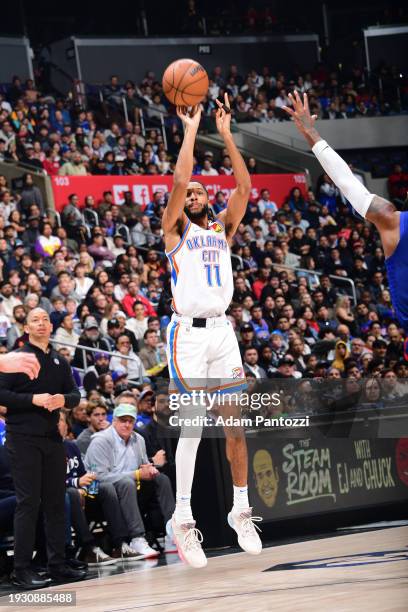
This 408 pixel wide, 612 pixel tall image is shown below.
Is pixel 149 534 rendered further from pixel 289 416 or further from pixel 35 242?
pixel 35 242

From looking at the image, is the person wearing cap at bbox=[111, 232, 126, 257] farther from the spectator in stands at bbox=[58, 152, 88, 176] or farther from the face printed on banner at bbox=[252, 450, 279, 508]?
the face printed on banner at bbox=[252, 450, 279, 508]

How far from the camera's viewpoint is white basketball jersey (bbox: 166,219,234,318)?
6473 mm

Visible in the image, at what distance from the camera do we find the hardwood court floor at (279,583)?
5.00m

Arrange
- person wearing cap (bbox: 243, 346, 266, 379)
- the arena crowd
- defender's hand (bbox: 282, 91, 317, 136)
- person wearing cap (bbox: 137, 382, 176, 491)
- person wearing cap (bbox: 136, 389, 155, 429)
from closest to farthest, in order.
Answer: defender's hand (bbox: 282, 91, 317, 136) < person wearing cap (bbox: 137, 382, 176, 491) < the arena crowd < person wearing cap (bbox: 136, 389, 155, 429) < person wearing cap (bbox: 243, 346, 266, 379)

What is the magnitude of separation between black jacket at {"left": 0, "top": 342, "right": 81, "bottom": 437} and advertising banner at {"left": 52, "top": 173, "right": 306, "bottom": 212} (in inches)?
422

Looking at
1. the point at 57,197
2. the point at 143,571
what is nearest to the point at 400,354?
the point at 57,197

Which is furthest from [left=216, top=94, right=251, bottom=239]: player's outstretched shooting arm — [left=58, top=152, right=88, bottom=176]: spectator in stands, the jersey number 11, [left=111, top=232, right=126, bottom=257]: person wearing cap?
[left=58, top=152, right=88, bottom=176]: spectator in stands

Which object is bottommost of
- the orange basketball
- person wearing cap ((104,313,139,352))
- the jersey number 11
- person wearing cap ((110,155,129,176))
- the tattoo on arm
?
person wearing cap ((104,313,139,352))

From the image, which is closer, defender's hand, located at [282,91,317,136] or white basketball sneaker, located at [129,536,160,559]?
defender's hand, located at [282,91,317,136]

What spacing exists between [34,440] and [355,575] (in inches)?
108

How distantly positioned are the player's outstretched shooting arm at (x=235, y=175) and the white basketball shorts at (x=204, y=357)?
2.31 feet

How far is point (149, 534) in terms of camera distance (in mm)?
9352

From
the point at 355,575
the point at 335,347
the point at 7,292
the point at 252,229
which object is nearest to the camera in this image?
the point at 355,575

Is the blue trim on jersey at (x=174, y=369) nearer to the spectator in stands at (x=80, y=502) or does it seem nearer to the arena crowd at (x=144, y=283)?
the spectator in stands at (x=80, y=502)
